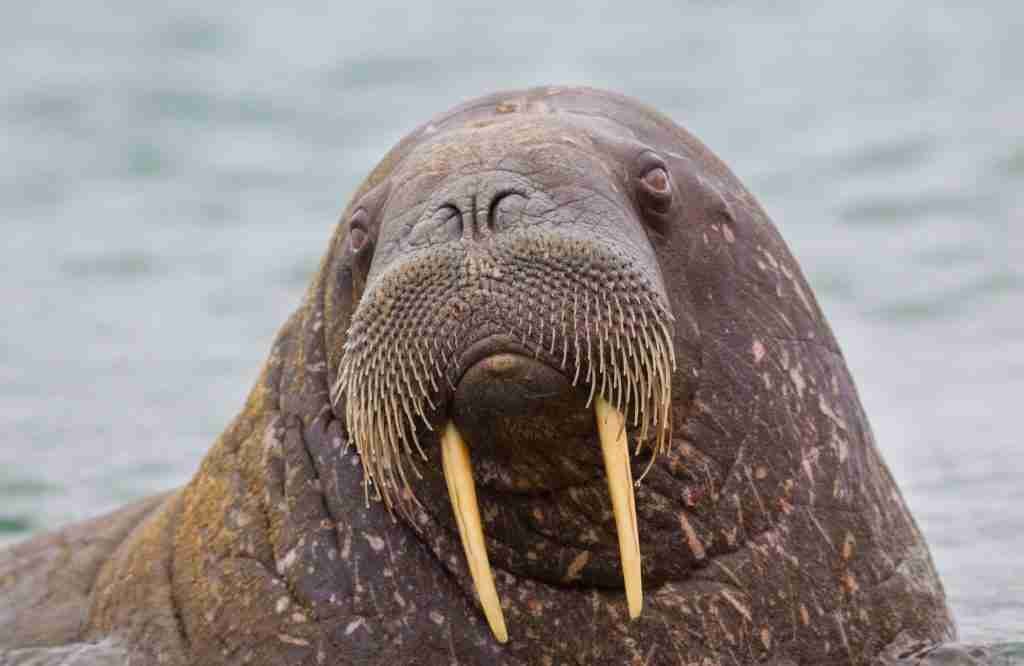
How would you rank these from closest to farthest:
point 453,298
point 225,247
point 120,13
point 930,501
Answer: point 453,298 → point 930,501 → point 225,247 → point 120,13

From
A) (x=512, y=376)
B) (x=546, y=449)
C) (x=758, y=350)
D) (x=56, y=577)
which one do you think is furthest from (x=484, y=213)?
(x=56, y=577)

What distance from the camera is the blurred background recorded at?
13.3 m

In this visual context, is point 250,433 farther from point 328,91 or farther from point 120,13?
point 120,13

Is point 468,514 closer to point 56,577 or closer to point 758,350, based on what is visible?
point 758,350

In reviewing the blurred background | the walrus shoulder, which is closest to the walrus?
the walrus shoulder

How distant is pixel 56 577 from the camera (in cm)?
840

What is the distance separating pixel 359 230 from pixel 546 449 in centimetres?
106

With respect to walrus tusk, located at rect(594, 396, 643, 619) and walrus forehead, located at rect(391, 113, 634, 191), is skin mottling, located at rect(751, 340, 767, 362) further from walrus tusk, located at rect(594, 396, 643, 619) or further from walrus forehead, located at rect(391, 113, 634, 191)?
walrus tusk, located at rect(594, 396, 643, 619)

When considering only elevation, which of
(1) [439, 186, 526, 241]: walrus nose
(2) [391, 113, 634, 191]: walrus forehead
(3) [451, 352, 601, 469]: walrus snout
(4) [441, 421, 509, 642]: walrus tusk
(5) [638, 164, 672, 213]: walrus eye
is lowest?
(4) [441, 421, 509, 642]: walrus tusk

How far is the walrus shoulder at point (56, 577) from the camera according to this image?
8.05 m

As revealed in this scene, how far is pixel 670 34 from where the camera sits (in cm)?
2752

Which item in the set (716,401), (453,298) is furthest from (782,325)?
(453,298)

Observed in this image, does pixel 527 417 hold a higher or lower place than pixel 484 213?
lower

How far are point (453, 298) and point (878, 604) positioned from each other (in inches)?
79.0
